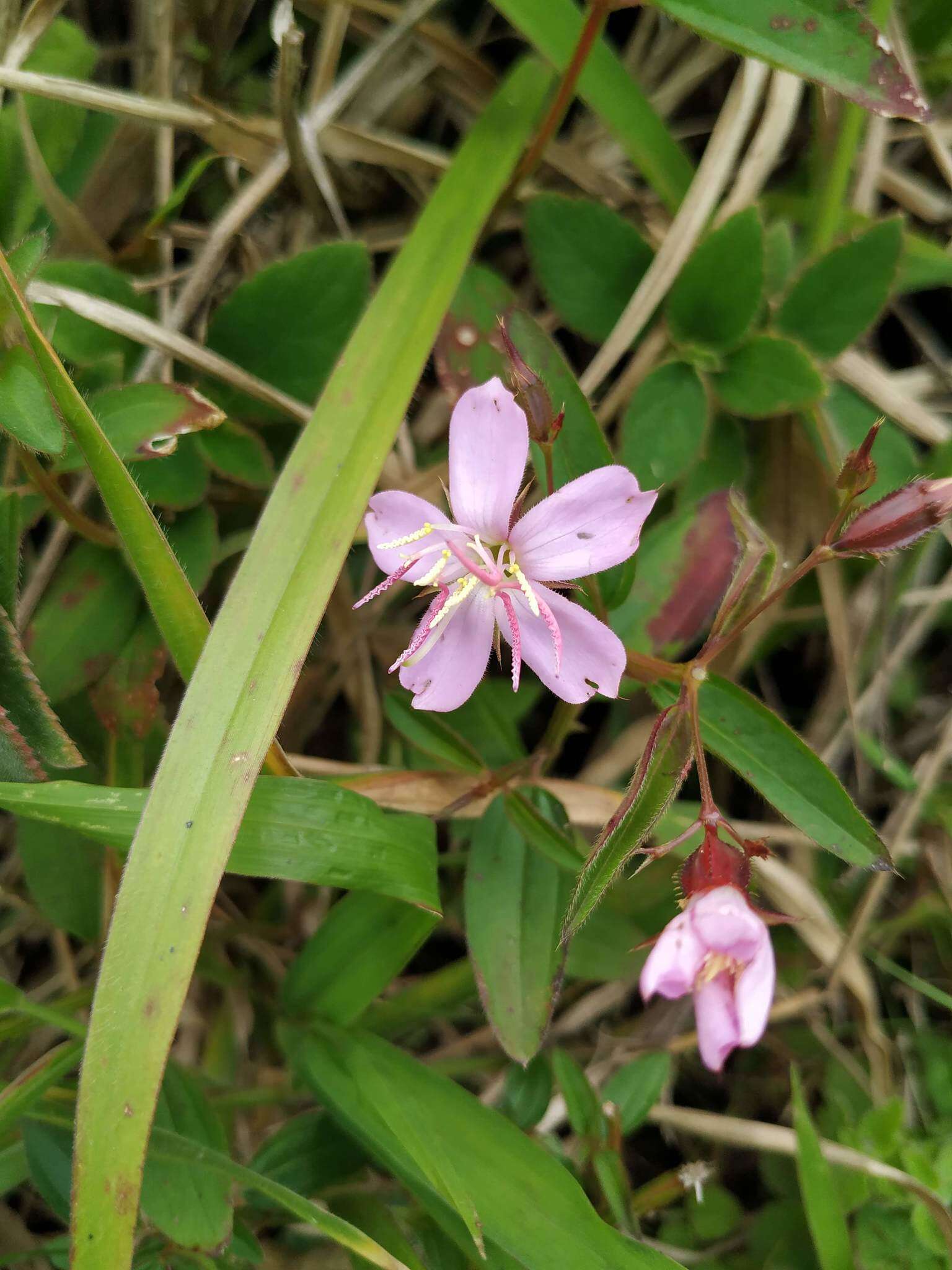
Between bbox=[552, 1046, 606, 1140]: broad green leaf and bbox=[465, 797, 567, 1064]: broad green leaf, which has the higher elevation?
bbox=[465, 797, 567, 1064]: broad green leaf

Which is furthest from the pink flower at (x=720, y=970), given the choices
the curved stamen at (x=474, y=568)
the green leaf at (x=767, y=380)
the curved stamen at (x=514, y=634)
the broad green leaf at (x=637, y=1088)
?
the green leaf at (x=767, y=380)

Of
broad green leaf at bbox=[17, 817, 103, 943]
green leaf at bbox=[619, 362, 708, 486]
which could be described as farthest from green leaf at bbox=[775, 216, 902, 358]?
broad green leaf at bbox=[17, 817, 103, 943]

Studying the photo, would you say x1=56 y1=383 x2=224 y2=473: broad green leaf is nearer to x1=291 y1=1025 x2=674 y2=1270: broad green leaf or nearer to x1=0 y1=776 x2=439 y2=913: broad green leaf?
x1=0 y1=776 x2=439 y2=913: broad green leaf

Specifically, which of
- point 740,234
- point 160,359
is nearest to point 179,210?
point 160,359

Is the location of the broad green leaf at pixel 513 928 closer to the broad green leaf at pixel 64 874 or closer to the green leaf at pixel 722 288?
the broad green leaf at pixel 64 874

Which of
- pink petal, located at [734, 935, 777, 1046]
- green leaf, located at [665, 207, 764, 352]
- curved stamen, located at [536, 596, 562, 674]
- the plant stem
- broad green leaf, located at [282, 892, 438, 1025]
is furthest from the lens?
green leaf, located at [665, 207, 764, 352]

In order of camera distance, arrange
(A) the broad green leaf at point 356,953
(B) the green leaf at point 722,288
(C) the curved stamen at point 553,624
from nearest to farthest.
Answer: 1. (C) the curved stamen at point 553,624
2. (A) the broad green leaf at point 356,953
3. (B) the green leaf at point 722,288

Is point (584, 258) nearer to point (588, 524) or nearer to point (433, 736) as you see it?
point (588, 524)
